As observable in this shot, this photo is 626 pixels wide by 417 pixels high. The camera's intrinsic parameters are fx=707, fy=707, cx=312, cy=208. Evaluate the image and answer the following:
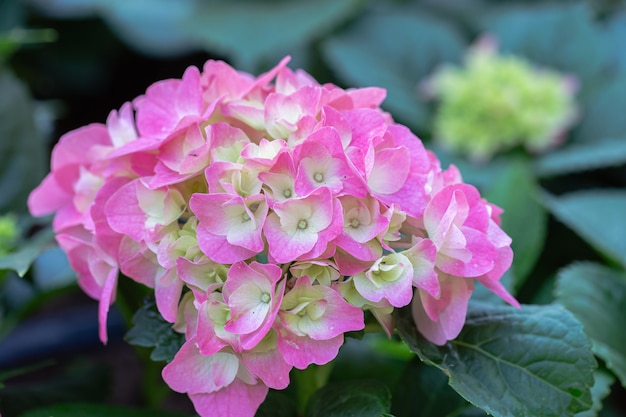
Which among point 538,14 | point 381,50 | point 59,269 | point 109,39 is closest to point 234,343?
point 59,269

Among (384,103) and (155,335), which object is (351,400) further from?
(384,103)

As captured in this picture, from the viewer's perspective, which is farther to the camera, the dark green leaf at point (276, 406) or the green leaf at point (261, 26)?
the green leaf at point (261, 26)

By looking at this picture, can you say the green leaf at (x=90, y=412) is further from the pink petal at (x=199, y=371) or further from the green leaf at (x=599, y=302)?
the green leaf at (x=599, y=302)

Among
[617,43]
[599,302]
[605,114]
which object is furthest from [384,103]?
[599,302]

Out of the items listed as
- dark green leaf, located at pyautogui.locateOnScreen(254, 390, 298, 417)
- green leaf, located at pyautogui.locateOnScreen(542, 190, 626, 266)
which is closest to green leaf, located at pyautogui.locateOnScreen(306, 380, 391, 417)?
dark green leaf, located at pyautogui.locateOnScreen(254, 390, 298, 417)

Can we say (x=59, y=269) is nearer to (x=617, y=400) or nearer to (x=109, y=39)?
(x=617, y=400)

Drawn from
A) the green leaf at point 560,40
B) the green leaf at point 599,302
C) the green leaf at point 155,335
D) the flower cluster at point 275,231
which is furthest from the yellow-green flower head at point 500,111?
the green leaf at point 155,335

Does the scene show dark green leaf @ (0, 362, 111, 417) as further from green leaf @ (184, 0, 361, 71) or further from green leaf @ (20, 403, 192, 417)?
green leaf @ (184, 0, 361, 71)
